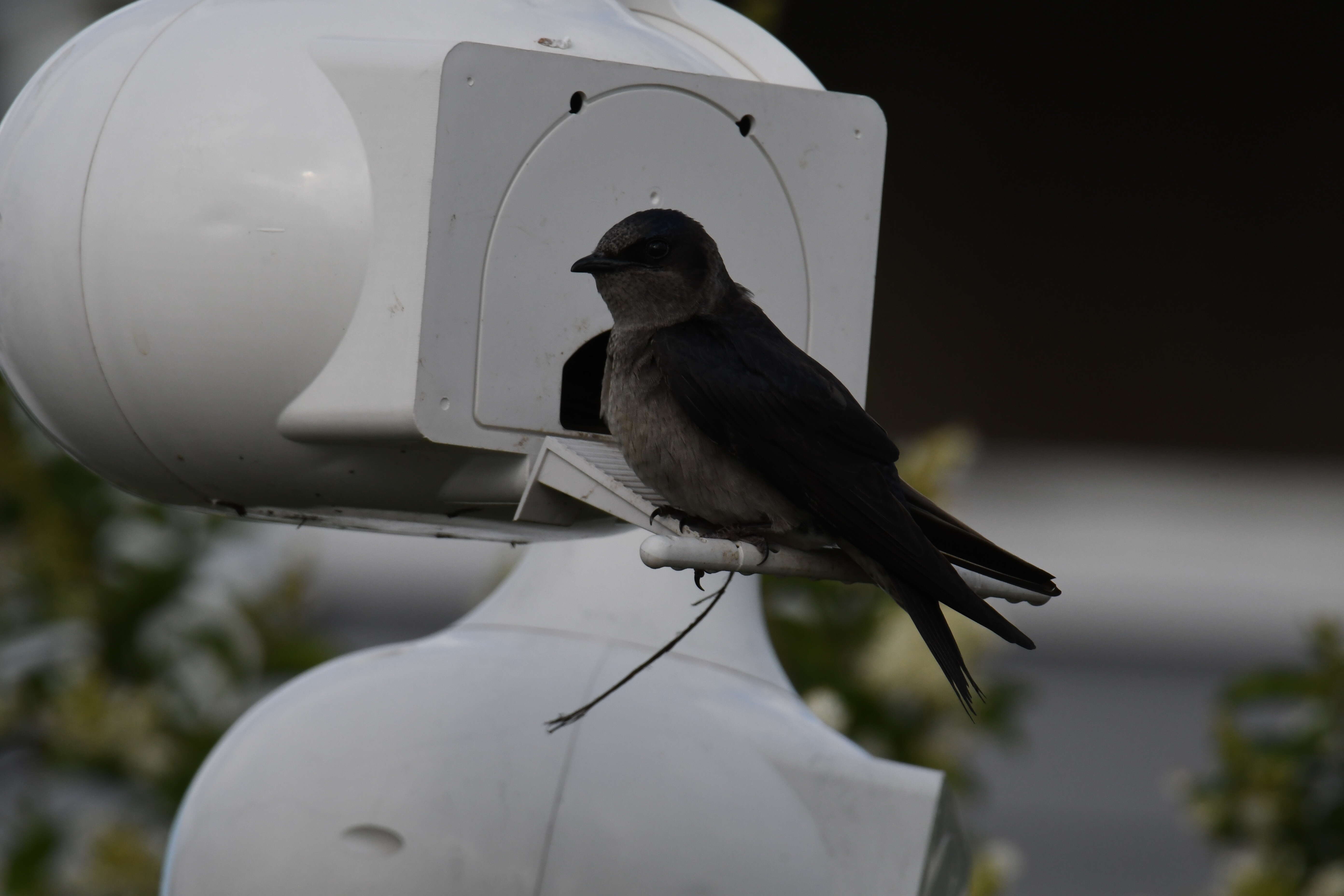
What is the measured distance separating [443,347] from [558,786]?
0.60 metres

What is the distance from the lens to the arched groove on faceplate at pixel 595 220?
5.48ft

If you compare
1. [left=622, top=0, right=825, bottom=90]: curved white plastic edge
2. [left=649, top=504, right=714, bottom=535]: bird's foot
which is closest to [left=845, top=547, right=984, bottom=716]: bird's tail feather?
[left=649, top=504, right=714, bottom=535]: bird's foot

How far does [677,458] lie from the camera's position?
5.57ft

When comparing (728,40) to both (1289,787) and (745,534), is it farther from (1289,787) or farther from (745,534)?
(1289,787)

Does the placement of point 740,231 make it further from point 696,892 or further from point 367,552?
point 367,552

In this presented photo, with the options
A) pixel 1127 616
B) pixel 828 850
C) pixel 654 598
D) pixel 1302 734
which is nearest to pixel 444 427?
pixel 654 598

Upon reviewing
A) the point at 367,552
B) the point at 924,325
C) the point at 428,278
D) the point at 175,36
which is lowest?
the point at 367,552

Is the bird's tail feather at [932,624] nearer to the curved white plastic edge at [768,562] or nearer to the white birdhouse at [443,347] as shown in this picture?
the curved white plastic edge at [768,562]

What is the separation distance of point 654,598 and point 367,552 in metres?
7.39

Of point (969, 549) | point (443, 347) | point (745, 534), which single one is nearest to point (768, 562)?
point (745, 534)

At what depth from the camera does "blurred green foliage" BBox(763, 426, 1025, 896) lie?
8.63 feet

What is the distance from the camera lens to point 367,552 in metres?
9.31

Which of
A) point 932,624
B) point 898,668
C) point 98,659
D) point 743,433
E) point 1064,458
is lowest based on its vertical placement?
point 1064,458

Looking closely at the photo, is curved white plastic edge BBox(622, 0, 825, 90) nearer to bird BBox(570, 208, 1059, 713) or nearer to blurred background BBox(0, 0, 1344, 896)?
bird BBox(570, 208, 1059, 713)
